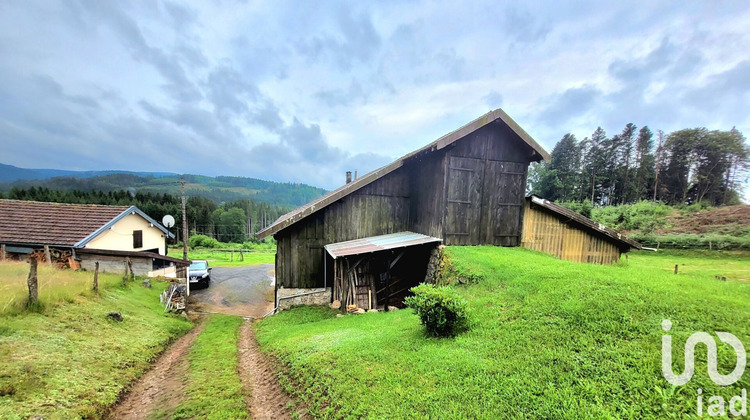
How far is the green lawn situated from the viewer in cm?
333

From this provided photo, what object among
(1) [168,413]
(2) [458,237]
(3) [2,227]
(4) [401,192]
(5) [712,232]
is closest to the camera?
(1) [168,413]

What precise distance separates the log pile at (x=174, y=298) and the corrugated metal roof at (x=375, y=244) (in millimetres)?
7970

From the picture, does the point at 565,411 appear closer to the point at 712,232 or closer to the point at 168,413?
the point at 168,413

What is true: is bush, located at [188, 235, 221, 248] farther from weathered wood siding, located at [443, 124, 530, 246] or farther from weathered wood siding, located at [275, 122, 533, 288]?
weathered wood siding, located at [443, 124, 530, 246]

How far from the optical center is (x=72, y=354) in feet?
19.1

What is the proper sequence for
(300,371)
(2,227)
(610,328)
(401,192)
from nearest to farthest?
1. (610,328)
2. (300,371)
3. (401,192)
4. (2,227)

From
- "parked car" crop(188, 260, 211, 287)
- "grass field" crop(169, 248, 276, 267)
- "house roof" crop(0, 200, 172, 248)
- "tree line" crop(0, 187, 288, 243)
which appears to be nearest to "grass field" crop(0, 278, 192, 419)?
"house roof" crop(0, 200, 172, 248)

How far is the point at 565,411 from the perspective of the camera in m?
3.22

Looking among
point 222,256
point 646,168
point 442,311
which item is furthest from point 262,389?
point 646,168

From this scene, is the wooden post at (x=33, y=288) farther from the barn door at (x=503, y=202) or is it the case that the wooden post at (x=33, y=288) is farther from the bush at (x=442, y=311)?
Answer: the barn door at (x=503, y=202)

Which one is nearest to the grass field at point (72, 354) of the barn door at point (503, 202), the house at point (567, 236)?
the barn door at point (503, 202)

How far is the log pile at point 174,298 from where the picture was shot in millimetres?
12703

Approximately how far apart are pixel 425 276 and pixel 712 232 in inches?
1592

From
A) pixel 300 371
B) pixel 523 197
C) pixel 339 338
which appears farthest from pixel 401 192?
pixel 300 371
